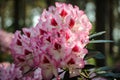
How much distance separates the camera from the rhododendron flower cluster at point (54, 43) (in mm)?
1670

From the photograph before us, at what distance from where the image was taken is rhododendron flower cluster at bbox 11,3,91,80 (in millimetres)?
1670

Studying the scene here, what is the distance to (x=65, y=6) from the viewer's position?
1802 millimetres

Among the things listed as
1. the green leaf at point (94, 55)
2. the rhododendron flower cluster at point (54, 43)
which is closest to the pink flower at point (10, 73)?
the rhododendron flower cluster at point (54, 43)

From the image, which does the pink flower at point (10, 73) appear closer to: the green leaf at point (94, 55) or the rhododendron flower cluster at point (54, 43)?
the rhododendron flower cluster at point (54, 43)

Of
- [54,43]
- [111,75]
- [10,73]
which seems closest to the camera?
[54,43]

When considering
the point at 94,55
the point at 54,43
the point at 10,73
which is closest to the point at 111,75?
the point at 94,55

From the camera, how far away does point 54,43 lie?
65.3 inches

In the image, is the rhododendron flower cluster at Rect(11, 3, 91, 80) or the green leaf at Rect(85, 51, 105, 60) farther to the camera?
the green leaf at Rect(85, 51, 105, 60)

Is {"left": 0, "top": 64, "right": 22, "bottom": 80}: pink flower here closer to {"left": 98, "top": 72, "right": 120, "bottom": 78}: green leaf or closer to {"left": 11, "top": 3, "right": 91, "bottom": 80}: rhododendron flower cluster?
{"left": 11, "top": 3, "right": 91, "bottom": 80}: rhododendron flower cluster

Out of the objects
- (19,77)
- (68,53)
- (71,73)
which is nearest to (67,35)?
(68,53)

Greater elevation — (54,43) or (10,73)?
(54,43)

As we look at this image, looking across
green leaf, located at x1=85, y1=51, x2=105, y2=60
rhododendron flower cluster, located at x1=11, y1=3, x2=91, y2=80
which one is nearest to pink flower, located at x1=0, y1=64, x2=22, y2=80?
rhododendron flower cluster, located at x1=11, y1=3, x2=91, y2=80

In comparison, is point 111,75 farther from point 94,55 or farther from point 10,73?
point 10,73

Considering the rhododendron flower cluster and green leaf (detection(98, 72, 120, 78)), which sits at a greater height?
the rhododendron flower cluster
